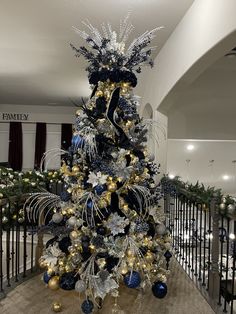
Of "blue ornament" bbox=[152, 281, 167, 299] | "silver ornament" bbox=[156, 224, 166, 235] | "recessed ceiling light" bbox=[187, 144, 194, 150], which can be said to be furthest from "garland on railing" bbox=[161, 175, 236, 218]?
"recessed ceiling light" bbox=[187, 144, 194, 150]

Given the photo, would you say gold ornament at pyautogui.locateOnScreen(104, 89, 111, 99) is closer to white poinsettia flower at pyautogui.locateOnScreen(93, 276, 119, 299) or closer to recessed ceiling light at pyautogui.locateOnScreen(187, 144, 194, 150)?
white poinsettia flower at pyautogui.locateOnScreen(93, 276, 119, 299)

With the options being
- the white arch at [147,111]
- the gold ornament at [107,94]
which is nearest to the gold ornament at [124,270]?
the gold ornament at [107,94]

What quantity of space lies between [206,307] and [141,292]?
1.99 ft

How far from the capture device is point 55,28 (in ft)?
14.5

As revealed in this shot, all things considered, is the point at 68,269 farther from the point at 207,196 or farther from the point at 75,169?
the point at 207,196

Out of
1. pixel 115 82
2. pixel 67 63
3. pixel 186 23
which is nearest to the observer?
pixel 115 82

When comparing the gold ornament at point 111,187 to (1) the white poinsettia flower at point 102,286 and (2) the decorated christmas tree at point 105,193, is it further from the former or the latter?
(1) the white poinsettia flower at point 102,286

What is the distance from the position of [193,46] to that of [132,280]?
97.7 inches

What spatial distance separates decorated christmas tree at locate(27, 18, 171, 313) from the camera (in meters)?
2.57

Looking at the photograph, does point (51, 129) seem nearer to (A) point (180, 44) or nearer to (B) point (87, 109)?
(A) point (180, 44)

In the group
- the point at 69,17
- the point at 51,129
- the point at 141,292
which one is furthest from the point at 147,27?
the point at 51,129

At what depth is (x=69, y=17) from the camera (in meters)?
4.03

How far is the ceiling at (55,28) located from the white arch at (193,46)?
0.68ft

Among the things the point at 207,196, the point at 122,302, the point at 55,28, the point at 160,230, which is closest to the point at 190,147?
the point at 55,28
